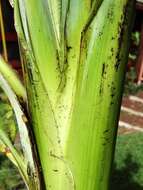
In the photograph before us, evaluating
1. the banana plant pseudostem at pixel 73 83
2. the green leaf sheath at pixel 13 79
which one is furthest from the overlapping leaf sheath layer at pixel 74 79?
the green leaf sheath at pixel 13 79

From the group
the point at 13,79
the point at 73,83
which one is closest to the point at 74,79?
the point at 73,83

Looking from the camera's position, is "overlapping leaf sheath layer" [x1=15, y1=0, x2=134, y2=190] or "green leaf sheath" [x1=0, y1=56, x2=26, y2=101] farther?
"green leaf sheath" [x1=0, y1=56, x2=26, y2=101]

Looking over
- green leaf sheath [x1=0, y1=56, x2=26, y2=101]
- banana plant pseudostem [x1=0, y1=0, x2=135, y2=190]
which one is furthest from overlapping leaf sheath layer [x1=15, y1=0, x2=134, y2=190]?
green leaf sheath [x1=0, y1=56, x2=26, y2=101]

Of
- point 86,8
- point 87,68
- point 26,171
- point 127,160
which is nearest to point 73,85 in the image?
point 87,68

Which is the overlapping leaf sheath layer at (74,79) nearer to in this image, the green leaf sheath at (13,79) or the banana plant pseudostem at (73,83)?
the banana plant pseudostem at (73,83)

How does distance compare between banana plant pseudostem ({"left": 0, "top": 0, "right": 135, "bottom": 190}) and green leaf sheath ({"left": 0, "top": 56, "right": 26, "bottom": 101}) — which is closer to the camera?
banana plant pseudostem ({"left": 0, "top": 0, "right": 135, "bottom": 190})

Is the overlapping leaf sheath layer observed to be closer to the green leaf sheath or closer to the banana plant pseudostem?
the banana plant pseudostem

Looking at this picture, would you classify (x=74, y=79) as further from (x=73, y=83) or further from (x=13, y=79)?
(x=13, y=79)
